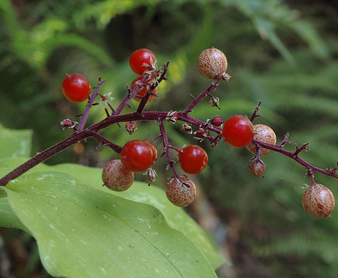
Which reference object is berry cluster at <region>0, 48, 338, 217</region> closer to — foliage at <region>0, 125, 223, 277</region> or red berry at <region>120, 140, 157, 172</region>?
red berry at <region>120, 140, 157, 172</region>

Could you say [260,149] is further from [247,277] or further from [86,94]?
[247,277]

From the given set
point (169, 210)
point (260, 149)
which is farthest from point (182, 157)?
point (169, 210)

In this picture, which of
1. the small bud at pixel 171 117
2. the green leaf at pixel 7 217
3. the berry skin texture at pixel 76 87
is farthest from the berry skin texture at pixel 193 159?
the green leaf at pixel 7 217

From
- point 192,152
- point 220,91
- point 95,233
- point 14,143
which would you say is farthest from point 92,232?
point 220,91

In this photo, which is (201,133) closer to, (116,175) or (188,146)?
(188,146)

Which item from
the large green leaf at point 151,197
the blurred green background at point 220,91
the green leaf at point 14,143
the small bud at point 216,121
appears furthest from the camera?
the blurred green background at point 220,91

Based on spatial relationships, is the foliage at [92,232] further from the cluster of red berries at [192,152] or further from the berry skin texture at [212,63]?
the berry skin texture at [212,63]
